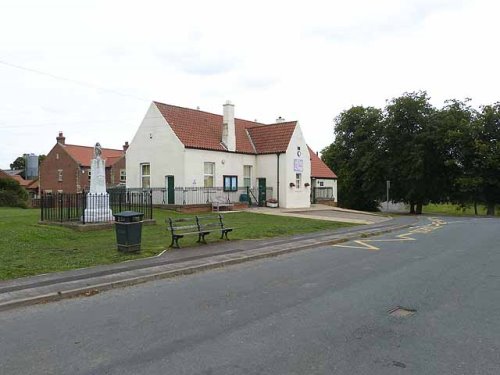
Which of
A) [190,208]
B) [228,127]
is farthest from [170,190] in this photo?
[228,127]

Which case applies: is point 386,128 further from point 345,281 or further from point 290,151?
point 345,281

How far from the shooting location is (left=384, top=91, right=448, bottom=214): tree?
4356 centimetres

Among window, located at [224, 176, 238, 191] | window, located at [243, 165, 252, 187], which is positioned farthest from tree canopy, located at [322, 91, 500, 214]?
window, located at [224, 176, 238, 191]

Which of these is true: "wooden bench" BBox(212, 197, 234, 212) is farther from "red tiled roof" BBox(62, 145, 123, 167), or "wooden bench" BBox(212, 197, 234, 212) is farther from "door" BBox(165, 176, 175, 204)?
"red tiled roof" BBox(62, 145, 123, 167)

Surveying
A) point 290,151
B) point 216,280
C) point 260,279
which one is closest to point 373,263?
point 260,279

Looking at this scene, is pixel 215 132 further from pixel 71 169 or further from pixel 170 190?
pixel 71 169

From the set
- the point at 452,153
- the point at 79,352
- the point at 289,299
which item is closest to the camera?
the point at 79,352

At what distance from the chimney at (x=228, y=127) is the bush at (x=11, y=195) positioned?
2201 centimetres

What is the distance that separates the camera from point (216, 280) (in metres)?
9.42

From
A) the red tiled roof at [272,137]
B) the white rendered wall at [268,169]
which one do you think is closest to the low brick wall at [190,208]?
the white rendered wall at [268,169]

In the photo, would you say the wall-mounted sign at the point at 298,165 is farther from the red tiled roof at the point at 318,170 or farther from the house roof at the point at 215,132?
the red tiled roof at the point at 318,170

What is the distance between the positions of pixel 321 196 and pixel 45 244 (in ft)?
A: 109

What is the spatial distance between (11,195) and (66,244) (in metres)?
34.3

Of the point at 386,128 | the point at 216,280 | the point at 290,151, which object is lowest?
the point at 216,280
